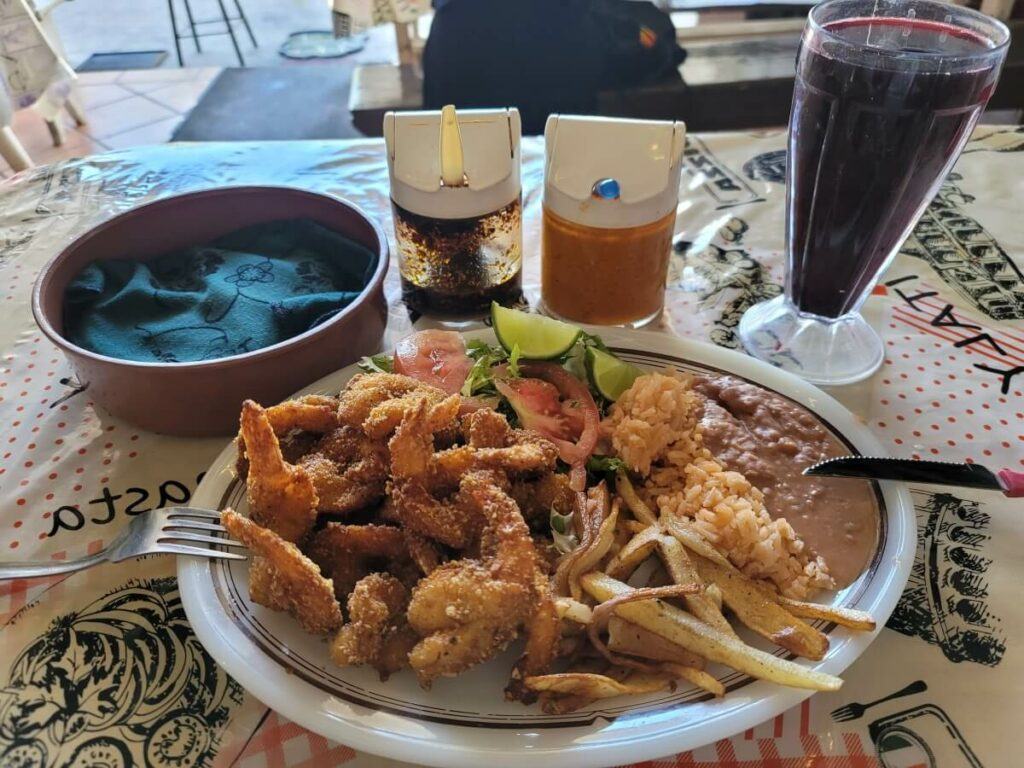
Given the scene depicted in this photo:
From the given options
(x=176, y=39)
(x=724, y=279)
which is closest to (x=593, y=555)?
(x=724, y=279)

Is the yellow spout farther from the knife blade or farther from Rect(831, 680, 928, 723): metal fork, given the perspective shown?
Rect(831, 680, 928, 723): metal fork

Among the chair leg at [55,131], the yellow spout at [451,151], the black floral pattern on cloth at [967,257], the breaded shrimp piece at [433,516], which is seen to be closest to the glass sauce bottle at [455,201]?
the yellow spout at [451,151]

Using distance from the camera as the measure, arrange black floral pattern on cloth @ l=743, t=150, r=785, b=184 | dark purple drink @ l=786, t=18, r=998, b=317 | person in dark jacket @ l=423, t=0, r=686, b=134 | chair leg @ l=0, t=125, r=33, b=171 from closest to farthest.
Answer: dark purple drink @ l=786, t=18, r=998, b=317
black floral pattern on cloth @ l=743, t=150, r=785, b=184
person in dark jacket @ l=423, t=0, r=686, b=134
chair leg @ l=0, t=125, r=33, b=171

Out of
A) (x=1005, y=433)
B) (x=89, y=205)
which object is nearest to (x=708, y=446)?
(x=1005, y=433)

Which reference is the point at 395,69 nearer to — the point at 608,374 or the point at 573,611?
the point at 608,374

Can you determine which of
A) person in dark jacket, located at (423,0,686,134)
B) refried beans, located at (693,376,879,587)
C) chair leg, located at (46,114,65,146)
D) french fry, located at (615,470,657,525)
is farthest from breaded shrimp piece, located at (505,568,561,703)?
chair leg, located at (46,114,65,146)

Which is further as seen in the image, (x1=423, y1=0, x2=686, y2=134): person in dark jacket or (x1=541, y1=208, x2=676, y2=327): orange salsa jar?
(x1=423, y1=0, x2=686, y2=134): person in dark jacket

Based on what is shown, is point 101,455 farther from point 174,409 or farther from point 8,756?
point 8,756
